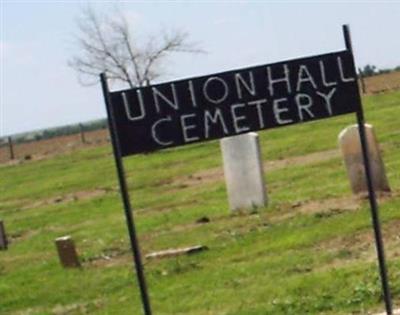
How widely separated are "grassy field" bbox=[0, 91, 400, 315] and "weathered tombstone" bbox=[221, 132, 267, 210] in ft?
1.16

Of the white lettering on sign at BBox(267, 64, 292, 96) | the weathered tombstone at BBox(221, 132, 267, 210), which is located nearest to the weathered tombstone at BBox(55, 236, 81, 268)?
the weathered tombstone at BBox(221, 132, 267, 210)

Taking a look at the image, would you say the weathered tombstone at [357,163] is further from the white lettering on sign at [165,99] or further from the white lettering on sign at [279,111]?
the white lettering on sign at [165,99]

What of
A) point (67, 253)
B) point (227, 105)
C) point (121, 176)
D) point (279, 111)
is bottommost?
point (67, 253)

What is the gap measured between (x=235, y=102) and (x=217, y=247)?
502 cm

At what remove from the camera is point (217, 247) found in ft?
41.2

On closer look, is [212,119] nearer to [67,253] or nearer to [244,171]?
[67,253]

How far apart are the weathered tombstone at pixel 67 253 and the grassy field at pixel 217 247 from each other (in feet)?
0.51

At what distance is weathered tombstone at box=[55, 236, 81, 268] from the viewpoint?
518 inches

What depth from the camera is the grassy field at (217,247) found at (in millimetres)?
9422

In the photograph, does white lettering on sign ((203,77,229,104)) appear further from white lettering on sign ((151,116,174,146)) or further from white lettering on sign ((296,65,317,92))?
white lettering on sign ((296,65,317,92))

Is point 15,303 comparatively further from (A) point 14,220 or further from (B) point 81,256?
(A) point 14,220

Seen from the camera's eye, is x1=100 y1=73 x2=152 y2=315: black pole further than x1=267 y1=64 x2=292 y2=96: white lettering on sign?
No

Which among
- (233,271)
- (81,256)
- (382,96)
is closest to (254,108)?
(233,271)

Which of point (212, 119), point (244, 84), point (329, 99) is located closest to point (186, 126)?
point (212, 119)
